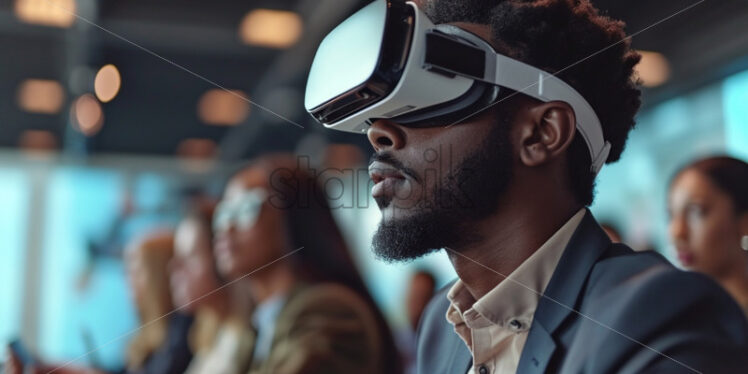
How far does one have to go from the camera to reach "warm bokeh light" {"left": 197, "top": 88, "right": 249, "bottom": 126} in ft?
3.71

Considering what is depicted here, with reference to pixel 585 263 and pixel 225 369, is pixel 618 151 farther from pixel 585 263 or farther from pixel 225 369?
pixel 225 369

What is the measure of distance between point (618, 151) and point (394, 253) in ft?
0.53

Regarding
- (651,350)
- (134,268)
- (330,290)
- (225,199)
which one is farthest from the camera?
(134,268)

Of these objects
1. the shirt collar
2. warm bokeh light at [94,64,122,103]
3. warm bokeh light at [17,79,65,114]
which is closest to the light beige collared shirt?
the shirt collar

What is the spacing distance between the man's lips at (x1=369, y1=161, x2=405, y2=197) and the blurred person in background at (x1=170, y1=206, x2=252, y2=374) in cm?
51

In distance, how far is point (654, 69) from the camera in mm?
481

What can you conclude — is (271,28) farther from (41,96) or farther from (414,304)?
(414,304)

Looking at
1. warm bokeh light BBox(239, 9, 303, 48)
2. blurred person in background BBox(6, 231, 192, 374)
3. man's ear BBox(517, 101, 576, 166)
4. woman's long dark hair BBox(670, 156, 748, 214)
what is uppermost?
warm bokeh light BBox(239, 9, 303, 48)

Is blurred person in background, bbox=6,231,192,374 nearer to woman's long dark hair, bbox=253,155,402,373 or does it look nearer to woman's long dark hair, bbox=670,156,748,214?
woman's long dark hair, bbox=253,155,402,373

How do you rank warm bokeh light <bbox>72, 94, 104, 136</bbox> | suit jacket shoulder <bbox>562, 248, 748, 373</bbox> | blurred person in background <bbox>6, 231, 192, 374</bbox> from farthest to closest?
blurred person in background <bbox>6, 231, 192, 374</bbox> → warm bokeh light <bbox>72, 94, 104, 136</bbox> → suit jacket shoulder <bbox>562, 248, 748, 373</bbox>

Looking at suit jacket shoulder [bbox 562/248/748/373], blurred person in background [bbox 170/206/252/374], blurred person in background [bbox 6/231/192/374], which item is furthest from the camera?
blurred person in background [bbox 6/231/192/374]

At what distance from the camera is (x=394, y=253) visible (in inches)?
17.2

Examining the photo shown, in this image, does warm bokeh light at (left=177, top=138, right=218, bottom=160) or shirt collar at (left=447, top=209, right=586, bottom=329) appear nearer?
shirt collar at (left=447, top=209, right=586, bottom=329)

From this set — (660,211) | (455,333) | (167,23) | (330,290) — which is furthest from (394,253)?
(167,23)
